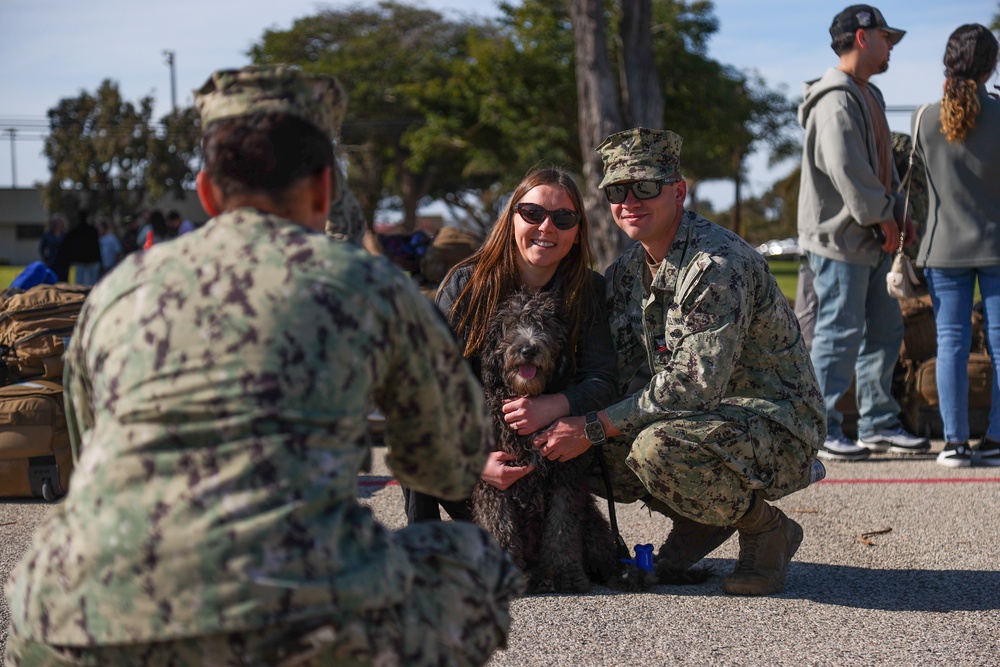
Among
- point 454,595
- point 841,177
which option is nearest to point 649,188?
point 454,595

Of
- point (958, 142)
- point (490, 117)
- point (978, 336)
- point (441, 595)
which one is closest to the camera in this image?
point (441, 595)

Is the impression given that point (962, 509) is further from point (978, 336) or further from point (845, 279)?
point (978, 336)

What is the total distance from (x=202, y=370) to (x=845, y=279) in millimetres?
4958

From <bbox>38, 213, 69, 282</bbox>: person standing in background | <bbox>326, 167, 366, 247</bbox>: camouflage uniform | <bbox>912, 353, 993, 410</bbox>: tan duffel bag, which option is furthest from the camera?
<bbox>38, 213, 69, 282</bbox>: person standing in background

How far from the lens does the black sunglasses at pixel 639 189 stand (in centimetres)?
380

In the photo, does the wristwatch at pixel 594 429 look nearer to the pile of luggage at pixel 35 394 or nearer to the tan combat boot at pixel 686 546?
the tan combat boot at pixel 686 546

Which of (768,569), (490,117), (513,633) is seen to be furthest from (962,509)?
(490,117)

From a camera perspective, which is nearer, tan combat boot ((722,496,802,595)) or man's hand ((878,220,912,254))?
tan combat boot ((722,496,802,595))

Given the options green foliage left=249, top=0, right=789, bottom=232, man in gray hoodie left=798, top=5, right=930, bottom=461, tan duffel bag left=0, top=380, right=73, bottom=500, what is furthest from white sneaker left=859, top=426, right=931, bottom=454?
green foliage left=249, top=0, right=789, bottom=232

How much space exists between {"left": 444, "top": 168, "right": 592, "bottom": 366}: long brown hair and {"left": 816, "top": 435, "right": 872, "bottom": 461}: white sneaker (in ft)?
9.26

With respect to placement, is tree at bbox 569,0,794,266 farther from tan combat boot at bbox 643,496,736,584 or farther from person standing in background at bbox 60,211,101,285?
tan combat boot at bbox 643,496,736,584

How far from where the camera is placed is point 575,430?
3.71 metres

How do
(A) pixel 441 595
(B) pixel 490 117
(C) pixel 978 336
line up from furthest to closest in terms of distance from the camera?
(B) pixel 490 117, (C) pixel 978 336, (A) pixel 441 595

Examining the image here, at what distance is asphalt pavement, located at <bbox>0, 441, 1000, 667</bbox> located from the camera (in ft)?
10.8
